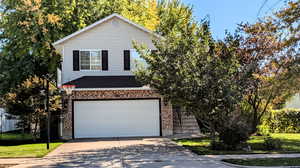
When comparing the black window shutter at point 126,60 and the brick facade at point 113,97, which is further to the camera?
the black window shutter at point 126,60

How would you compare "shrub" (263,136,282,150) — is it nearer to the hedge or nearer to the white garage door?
the white garage door

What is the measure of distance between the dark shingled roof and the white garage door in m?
1.08

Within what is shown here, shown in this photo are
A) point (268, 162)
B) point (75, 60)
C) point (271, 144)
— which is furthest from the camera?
point (75, 60)

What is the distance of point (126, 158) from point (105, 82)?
851 cm

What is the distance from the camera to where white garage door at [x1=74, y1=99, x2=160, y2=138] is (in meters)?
19.2

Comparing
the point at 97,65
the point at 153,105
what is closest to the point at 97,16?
the point at 97,65

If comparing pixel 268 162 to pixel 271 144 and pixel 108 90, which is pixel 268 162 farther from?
pixel 108 90

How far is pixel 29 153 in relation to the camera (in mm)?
13102

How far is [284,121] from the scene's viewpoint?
75.6 ft

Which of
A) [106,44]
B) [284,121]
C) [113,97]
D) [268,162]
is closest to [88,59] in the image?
[106,44]

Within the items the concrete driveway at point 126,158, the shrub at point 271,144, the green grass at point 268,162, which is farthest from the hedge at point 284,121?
the green grass at point 268,162

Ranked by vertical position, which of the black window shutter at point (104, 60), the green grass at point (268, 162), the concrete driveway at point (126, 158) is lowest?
the green grass at point (268, 162)

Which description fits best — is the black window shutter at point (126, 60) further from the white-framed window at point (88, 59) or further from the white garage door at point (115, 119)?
the white garage door at point (115, 119)

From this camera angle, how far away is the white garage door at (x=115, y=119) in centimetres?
1917
